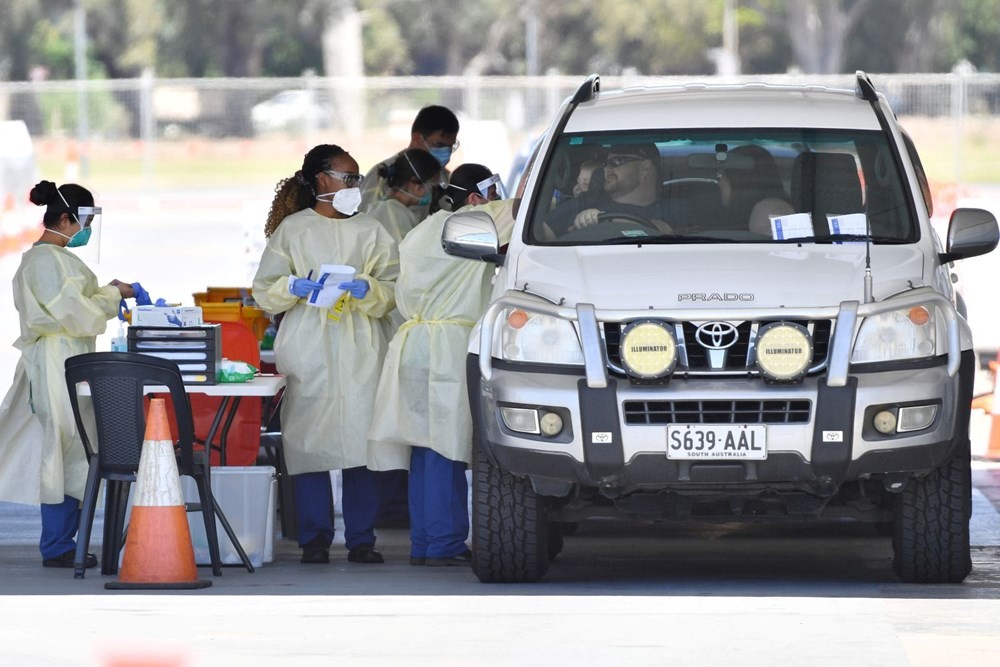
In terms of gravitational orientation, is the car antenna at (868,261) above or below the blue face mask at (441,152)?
below

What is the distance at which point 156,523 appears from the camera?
7520 mm

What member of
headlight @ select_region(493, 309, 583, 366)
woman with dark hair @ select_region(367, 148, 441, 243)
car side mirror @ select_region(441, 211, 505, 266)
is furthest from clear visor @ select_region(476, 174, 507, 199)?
headlight @ select_region(493, 309, 583, 366)

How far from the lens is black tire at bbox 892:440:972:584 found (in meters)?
7.33

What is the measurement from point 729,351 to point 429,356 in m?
1.74

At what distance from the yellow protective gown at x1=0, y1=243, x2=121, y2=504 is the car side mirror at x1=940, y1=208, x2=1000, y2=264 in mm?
3580

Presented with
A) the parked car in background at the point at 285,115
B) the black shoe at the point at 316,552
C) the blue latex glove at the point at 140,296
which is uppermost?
the parked car in background at the point at 285,115

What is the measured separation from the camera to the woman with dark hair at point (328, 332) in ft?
27.8

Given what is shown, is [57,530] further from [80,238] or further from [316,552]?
[80,238]

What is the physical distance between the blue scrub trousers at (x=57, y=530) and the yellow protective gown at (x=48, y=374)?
0.33ft

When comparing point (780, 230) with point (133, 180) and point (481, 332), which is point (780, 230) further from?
point (133, 180)

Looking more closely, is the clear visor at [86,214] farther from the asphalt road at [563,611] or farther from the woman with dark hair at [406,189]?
the asphalt road at [563,611]

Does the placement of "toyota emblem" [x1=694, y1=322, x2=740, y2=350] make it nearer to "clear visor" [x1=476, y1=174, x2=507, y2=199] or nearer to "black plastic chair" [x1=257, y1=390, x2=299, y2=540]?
"clear visor" [x1=476, y1=174, x2=507, y2=199]

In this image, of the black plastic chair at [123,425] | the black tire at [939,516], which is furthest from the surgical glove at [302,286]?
the black tire at [939,516]

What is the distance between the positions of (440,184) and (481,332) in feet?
6.67
